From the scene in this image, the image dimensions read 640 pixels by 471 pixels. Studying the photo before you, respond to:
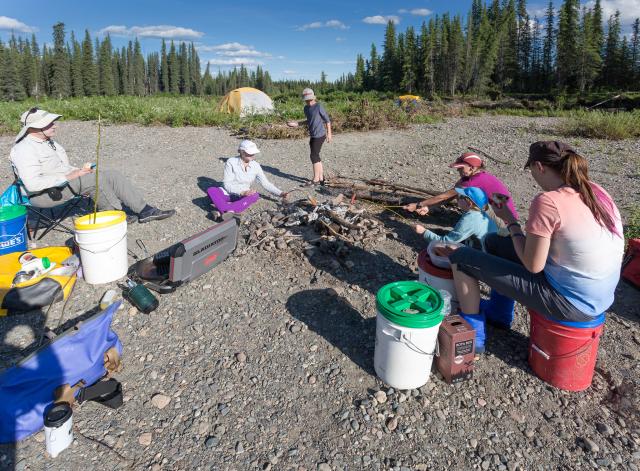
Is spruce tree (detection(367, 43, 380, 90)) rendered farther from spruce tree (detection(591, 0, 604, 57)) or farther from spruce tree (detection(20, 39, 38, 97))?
spruce tree (detection(20, 39, 38, 97))

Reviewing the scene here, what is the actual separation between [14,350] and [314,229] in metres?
3.32

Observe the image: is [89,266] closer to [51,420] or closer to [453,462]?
[51,420]

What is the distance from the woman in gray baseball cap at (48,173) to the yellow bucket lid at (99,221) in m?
1.13

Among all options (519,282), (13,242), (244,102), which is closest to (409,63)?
(244,102)

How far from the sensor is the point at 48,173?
5035 mm

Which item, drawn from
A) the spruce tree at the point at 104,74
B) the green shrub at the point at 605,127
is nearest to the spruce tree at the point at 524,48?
the green shrub at the point at 605,127

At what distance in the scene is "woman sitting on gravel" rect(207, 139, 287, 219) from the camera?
6109 millimetres

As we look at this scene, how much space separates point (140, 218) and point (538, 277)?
5118 mm

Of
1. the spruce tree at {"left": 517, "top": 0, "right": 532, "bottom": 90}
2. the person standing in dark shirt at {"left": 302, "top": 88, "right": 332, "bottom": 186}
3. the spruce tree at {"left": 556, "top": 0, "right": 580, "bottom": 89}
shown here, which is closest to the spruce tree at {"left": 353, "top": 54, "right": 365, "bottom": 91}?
the spruce tree at {"left": 517, "top": 0, "right": 532, "bottom": 90}

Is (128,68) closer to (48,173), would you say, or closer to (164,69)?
(164,69)

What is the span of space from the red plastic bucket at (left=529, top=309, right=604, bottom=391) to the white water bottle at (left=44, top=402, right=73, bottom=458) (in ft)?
10.6

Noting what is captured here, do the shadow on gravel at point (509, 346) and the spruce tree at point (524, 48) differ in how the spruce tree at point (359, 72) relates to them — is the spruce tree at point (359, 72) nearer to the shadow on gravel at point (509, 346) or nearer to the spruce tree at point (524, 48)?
the spruce tree at point (524, 48)

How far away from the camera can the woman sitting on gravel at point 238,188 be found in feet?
20.0

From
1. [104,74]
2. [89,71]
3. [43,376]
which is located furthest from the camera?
[104,74]
